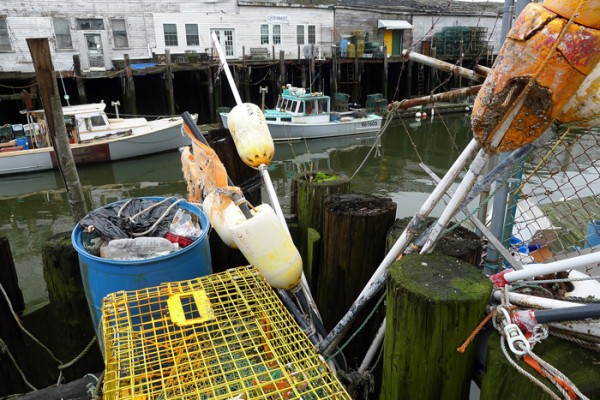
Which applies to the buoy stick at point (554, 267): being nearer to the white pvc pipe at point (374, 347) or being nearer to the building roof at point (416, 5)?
the white pvc pipe at point (374, 347)

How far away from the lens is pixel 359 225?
3.02 meters

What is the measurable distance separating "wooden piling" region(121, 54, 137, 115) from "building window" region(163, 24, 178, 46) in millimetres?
4113

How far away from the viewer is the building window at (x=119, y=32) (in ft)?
76.1

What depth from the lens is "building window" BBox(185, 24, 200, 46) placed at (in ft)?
81.2

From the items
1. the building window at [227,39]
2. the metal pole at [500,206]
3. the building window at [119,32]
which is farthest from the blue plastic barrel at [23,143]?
the metal pole at [500,206]

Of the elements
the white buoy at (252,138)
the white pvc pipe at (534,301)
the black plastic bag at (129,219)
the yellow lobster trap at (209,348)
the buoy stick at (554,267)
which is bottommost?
the yellow lobster trap at (209,348)

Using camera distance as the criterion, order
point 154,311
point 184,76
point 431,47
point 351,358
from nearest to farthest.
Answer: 1. point 154,311
2. point 351,358
3. point 184,76
4. point 431,47

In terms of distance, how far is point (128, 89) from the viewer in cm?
2097

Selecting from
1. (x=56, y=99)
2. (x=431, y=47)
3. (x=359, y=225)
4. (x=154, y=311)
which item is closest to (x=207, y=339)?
(x=154, y=311)

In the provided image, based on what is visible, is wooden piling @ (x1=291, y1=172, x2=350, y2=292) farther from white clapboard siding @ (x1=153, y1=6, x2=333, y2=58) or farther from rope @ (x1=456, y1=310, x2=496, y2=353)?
white clapboard siding @ (x1=153, y1=6, x2=333, y2=58)

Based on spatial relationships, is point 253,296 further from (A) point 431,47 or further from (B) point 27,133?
(A) point 431,47

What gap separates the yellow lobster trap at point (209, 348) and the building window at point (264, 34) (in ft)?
85.8

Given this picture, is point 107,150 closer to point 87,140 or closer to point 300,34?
point 87,140

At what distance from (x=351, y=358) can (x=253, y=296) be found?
46.8 inches
